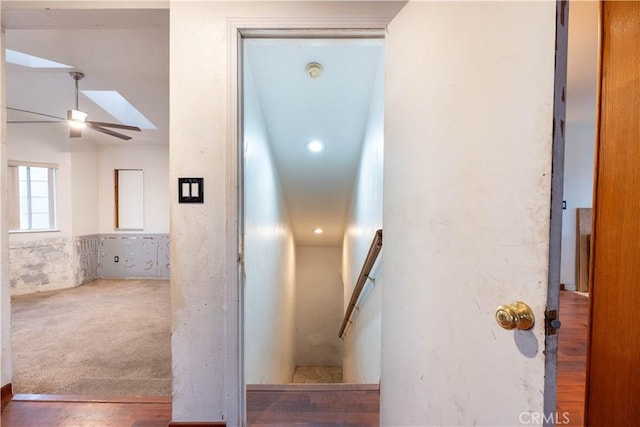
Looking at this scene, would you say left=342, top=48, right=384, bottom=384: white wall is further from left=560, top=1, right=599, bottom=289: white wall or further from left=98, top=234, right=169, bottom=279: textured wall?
left=98, top=234, right=169, bottom=279: textured wall

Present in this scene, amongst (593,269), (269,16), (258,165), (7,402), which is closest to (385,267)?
(593,269)

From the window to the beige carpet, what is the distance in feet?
3.87

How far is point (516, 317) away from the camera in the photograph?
62 centimetres

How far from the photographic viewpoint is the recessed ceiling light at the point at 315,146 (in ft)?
9.43

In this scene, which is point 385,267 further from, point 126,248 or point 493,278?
point 126,248

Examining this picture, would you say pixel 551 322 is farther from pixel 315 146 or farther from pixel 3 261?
pixel 315 146

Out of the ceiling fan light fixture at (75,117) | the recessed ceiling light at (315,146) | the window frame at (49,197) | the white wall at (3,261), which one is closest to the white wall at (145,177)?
the window frame at (49,197)

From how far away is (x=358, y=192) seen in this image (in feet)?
10.5

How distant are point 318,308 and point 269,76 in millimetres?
5010

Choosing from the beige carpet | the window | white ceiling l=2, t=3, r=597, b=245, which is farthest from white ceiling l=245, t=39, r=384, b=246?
the window

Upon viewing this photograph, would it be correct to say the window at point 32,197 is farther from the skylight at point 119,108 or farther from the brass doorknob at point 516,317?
the brass doorknob at point 516,317

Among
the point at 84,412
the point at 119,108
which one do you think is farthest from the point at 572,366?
the point at 119,108

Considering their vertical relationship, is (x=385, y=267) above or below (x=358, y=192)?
below

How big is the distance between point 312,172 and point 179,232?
2256mm
